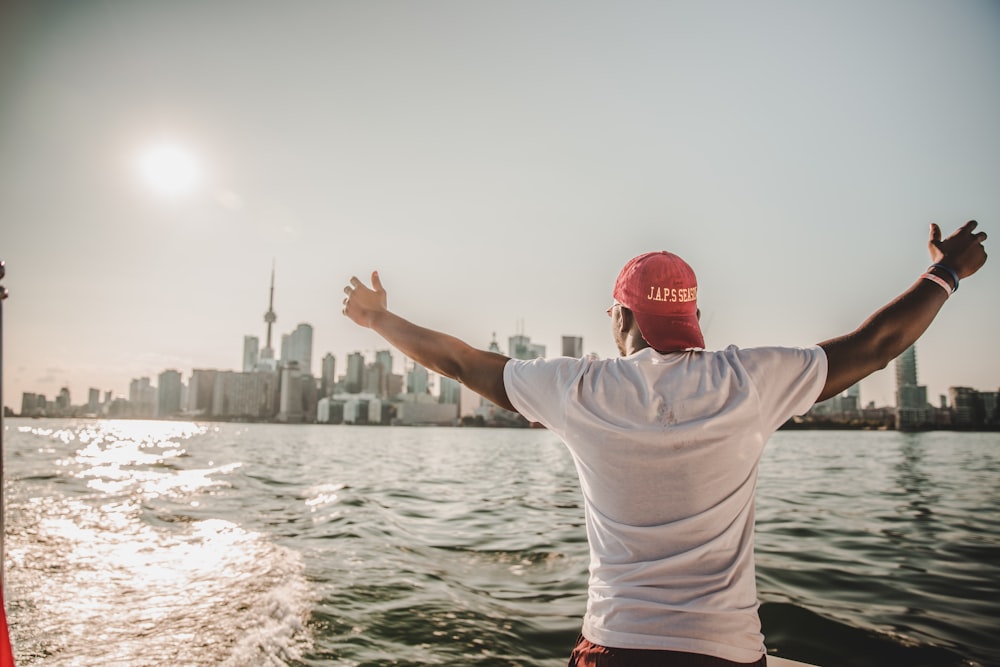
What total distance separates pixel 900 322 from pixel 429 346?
1.59 m

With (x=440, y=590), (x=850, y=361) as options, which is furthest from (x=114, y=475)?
(x=850, y=361)

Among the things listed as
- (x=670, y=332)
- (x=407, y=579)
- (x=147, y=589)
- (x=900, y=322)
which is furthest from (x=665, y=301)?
(x=147, y=589)

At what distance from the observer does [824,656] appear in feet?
17.2

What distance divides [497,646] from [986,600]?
5.85 m

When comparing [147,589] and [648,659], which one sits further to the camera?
[147,589]

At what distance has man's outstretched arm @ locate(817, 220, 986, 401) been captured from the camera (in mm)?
1807

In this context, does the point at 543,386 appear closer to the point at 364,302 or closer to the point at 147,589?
the point at 364,302

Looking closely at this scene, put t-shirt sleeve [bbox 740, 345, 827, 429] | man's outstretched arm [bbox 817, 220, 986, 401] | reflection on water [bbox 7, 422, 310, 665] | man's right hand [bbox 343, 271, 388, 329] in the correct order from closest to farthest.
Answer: t-shirt sleeve [bbox 740, 345, 827, 429], man's outstretched arm [bbox 817, 220, 986, 401], man's right hand [bbox 343, 271, 388, 329], reflection on water [bbox 7, 422, 310, 665]

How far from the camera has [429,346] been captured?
2.16 meters

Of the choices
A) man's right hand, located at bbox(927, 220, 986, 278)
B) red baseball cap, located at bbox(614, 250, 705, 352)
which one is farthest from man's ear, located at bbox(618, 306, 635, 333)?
man's right hand, located at bbox(927, 220, 986, 278)

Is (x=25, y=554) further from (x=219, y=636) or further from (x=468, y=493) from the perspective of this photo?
(x=468, y=493)

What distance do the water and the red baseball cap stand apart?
461cm

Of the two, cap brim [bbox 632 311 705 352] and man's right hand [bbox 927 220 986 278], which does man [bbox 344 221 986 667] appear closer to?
cap brim [bbox 632 311 705 352]

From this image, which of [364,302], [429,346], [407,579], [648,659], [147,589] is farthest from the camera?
[407,579]
